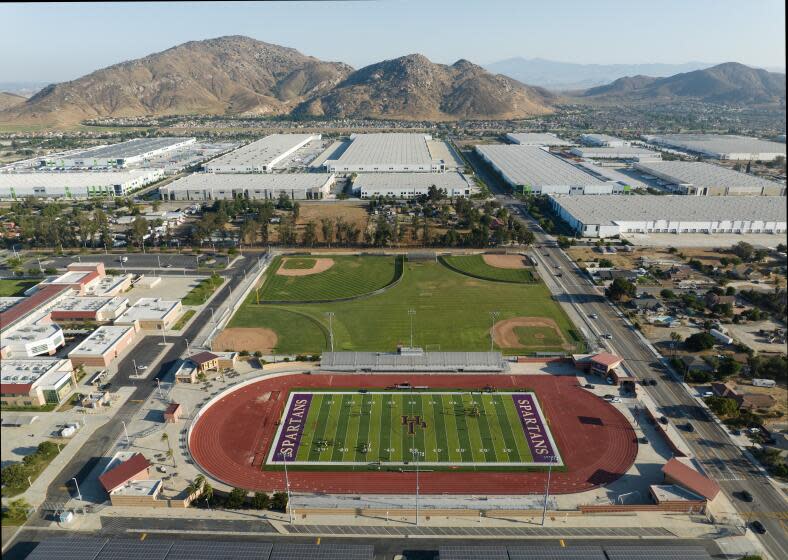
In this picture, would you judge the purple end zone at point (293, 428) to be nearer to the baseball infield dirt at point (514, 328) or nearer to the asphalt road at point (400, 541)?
the asphalt road at point (400, 541)

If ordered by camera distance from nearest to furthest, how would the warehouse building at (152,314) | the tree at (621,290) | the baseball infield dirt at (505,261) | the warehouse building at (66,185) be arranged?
the warehouse building at (152,314) → the tree at (621,290) → the baseball infield dirt at (505,261) → the warehouse building at (66,185)

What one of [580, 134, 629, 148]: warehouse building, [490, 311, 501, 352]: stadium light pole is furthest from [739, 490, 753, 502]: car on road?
[580, 134, 629, 148]: warehouse building

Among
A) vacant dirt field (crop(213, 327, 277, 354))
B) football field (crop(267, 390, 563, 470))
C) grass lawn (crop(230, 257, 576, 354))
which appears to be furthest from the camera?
grass lawn (crop(230, 257, 576, 354))

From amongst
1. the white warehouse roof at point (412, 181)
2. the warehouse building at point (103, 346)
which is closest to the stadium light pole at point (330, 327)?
the warehouse building at point (103, 346)

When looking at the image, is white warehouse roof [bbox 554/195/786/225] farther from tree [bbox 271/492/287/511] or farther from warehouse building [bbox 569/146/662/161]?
tree [bbox 271/492/287/511]

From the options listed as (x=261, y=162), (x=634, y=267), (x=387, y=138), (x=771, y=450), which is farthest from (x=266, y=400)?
(x=387, y=138)
